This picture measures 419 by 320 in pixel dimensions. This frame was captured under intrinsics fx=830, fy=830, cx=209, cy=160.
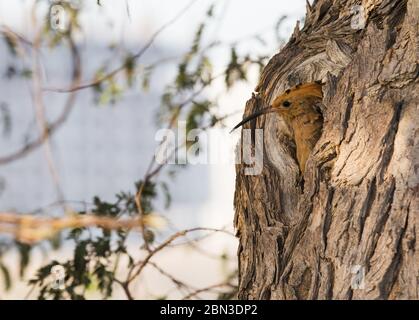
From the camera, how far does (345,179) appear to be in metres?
2.06

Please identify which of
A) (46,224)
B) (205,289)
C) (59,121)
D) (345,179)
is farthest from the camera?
(59,121)

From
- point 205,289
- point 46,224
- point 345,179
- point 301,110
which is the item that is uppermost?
point 301,110

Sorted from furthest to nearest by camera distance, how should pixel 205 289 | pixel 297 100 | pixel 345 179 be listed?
pixel 205 289
pixel 297 100
pixel 345 179

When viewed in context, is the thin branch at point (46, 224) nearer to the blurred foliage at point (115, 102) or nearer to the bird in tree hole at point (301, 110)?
the blurred foliage at point (115, 102)

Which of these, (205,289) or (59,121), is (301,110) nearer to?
(205,289)

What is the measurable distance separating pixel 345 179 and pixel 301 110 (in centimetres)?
40

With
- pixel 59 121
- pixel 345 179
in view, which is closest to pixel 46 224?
pixel 59 121

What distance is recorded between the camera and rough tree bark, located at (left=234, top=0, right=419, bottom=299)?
1.91 metres

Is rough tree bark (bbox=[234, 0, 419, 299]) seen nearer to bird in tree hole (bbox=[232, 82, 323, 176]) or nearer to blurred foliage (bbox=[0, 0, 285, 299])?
bird in tree hole (bbox=[232, 82, 323, 176])

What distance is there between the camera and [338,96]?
2.17 metres
